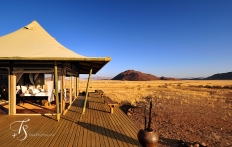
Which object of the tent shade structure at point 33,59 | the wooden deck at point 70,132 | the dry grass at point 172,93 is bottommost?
the dry grass at point 172,93

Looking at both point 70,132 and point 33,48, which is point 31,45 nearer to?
point 33,48

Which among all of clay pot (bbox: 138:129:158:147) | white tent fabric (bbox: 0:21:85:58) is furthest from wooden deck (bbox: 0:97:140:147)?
white tent fabric (bbox: 0:21:85:58)

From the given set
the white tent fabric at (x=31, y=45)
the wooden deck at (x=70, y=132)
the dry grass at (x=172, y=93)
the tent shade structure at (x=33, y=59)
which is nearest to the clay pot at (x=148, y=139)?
the wooden deck at (x=70, y=132)

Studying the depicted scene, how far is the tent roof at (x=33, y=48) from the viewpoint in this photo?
6.62m

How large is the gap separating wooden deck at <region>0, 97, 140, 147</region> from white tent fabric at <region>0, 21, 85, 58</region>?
2567 mm

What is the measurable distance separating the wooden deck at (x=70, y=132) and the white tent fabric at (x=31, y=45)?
257 centimetres

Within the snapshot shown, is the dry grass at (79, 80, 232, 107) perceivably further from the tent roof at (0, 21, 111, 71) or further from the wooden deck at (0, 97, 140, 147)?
the wooden deck at (0, 97, 140, 147)

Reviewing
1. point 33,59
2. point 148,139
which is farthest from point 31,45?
point 148,139

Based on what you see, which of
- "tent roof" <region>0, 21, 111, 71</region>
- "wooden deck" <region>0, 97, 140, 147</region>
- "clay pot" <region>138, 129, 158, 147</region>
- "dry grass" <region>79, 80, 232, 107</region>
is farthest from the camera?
"dry grass" <region>79, 80, 232, 107</region>

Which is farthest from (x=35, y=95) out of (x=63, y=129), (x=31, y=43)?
(x=63, y=129)

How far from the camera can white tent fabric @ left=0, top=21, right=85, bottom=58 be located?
7.29m

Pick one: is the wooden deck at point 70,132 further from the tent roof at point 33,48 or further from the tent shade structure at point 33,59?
the tent roof at point 33,48

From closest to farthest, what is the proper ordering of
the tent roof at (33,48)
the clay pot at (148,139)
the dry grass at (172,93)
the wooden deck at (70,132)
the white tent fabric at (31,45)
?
1. the clay pot at (148,139)
2. the wooden deck at (70,132)
3. the tent roof at (33,48)
4. the white tent fabric at (31,45)
5. the dry grass at (172,93)

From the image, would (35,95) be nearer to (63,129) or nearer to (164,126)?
(63,129)
